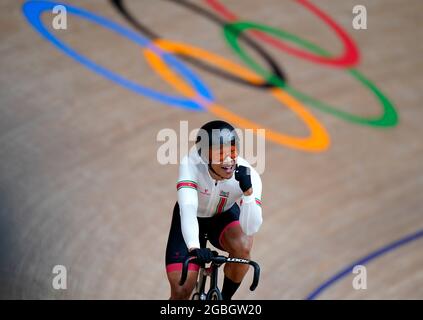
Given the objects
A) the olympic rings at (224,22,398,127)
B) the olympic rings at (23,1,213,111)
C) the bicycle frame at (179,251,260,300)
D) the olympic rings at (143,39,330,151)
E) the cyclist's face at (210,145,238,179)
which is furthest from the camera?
the olympic rings at (224,22,398,127)

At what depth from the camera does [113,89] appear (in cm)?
771

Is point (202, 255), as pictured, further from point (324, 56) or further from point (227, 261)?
point (324, 56)

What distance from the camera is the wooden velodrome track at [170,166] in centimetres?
613

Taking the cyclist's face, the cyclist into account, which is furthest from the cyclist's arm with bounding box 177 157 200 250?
the cyclist's face

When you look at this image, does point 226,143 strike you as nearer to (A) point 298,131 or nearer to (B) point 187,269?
(B) point 187,269

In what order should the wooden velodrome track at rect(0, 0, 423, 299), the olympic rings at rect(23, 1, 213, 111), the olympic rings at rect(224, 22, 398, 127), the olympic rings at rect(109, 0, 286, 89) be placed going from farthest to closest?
the olympic rings at rect(109, 0, 286, 89) → the olympic rings at rect(224, 22, 398, 127) → the olympic rings at rect(23, 1, 213, 111) → the wooden velodrome track at rect(0, 0, 423, 299)

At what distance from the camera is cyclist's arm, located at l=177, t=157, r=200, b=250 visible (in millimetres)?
2988

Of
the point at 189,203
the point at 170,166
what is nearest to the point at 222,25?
the point at 170,166

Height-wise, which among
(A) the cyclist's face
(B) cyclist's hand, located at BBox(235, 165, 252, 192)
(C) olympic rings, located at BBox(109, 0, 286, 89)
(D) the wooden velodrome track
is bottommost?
(B) cyclist's hand, located at BBox(235, 165, 252, 192)

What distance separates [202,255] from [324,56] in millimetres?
5914

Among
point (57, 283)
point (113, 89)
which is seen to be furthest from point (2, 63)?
point (57, 283)

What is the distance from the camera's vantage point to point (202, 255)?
2.95m

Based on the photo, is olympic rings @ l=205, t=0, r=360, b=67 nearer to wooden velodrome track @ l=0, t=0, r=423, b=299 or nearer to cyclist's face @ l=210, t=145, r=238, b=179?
wooden velodrome track @ l=0, t=0, r=423, b=299

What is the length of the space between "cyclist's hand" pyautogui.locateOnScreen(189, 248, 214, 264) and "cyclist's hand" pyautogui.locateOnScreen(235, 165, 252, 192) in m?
0.27
